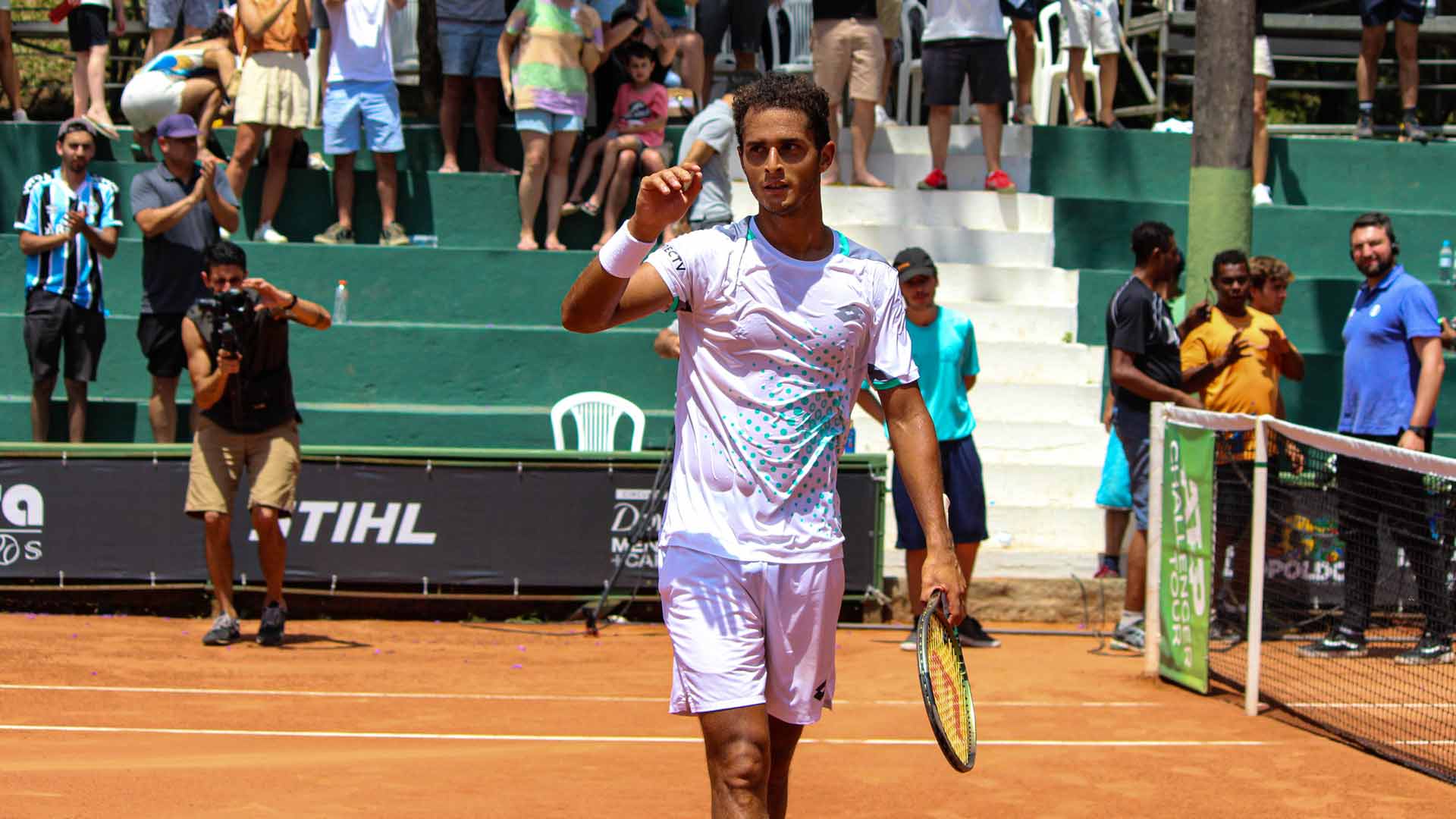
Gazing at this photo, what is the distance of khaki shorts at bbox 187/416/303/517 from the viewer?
9.77 metres

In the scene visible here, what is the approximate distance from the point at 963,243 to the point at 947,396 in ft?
18.0

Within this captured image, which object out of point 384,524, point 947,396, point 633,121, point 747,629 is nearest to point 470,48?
point 633,121

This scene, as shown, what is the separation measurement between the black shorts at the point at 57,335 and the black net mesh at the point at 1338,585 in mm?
7779

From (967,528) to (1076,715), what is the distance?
1.70 metres

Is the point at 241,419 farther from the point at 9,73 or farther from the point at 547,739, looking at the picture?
the point at 9,73

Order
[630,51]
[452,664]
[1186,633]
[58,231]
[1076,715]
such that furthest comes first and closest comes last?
[630,51] → [58,231] → [452,664] → [1186,633] → [1076,715]

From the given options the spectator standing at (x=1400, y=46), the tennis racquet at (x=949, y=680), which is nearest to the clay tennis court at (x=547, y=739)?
the tennis racquet at (x=949, y=680)

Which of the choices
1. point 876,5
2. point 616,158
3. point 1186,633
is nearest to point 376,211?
point 616,158

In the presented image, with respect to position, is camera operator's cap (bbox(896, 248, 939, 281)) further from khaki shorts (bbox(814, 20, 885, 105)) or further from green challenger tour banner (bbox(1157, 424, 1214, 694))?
khaki shorts (bbox(814, 20, 885, 105))

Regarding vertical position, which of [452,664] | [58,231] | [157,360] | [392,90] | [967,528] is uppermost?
[392,90]

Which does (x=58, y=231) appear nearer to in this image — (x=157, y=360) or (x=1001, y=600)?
(x=157, y=360)

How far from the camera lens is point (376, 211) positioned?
14.8m

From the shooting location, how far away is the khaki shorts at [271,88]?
45.0ft

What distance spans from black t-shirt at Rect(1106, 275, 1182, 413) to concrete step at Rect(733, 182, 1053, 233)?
5.18 meters
